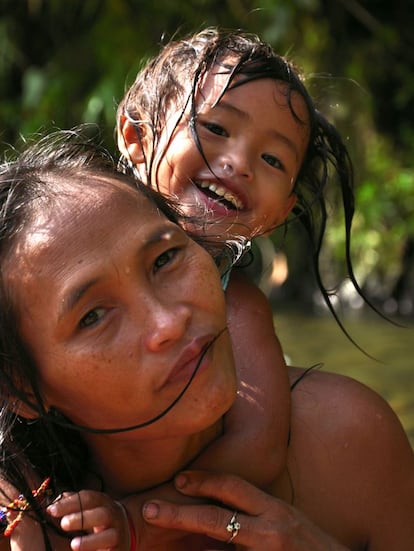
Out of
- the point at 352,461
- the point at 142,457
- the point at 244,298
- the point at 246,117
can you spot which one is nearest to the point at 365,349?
the point at 246,117

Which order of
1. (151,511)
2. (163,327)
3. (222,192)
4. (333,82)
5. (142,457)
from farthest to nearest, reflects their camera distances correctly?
1. (333,82)
2. (222,192)
3. (142,457)
4. (151,511)
5. (163,327)

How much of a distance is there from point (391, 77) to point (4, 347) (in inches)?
258

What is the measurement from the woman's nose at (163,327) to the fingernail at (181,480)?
398 mm

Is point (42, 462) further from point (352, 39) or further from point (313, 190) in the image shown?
point (352, 39)

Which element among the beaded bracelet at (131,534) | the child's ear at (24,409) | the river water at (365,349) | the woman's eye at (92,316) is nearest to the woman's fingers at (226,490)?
the beaded bracelet at (131,534)

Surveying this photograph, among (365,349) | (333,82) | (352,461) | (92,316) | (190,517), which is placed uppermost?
(92,316)

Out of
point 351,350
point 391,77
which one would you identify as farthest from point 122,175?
point 391,77

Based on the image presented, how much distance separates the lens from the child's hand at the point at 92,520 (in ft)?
5.96

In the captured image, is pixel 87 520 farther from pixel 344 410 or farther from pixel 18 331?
pixel 344 410

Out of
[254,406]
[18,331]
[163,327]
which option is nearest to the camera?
[163,327]

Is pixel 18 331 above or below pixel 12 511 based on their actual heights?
above

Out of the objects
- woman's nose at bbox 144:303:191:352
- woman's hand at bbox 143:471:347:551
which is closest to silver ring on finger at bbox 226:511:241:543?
woman's hand at bbox 143:471:347:551

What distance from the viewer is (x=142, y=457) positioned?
202cm

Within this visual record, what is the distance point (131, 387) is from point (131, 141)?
121cm
